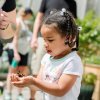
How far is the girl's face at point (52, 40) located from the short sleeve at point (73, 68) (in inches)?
4.5

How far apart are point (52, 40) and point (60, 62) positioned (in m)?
0.19

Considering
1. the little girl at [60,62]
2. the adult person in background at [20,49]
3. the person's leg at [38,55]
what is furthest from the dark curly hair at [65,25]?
the adult person in background at [20,49]

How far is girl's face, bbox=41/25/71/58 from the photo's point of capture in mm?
2969

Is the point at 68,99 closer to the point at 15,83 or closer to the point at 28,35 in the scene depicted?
the point at 15,83

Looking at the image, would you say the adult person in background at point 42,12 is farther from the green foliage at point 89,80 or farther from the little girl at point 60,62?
the little girl at point 60,62

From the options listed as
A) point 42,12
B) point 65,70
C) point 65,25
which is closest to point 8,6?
point 65,25

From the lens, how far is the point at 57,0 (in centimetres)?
560

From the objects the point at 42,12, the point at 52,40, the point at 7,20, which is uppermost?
the point at 42,12

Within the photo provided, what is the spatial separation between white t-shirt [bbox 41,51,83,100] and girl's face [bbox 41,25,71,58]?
0.27 feet

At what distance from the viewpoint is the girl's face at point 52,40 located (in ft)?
9.74

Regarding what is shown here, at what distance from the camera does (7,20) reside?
13.0 ft

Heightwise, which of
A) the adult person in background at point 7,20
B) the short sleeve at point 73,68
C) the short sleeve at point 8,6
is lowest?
the short sleeve at point 73,68

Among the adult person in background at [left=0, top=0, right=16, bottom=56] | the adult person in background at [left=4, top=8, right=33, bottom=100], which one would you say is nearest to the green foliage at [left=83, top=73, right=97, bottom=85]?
the adult person in background at [left=4, top=8, right=33, bottom=100]

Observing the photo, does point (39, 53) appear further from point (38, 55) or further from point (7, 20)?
point (7, 20)
